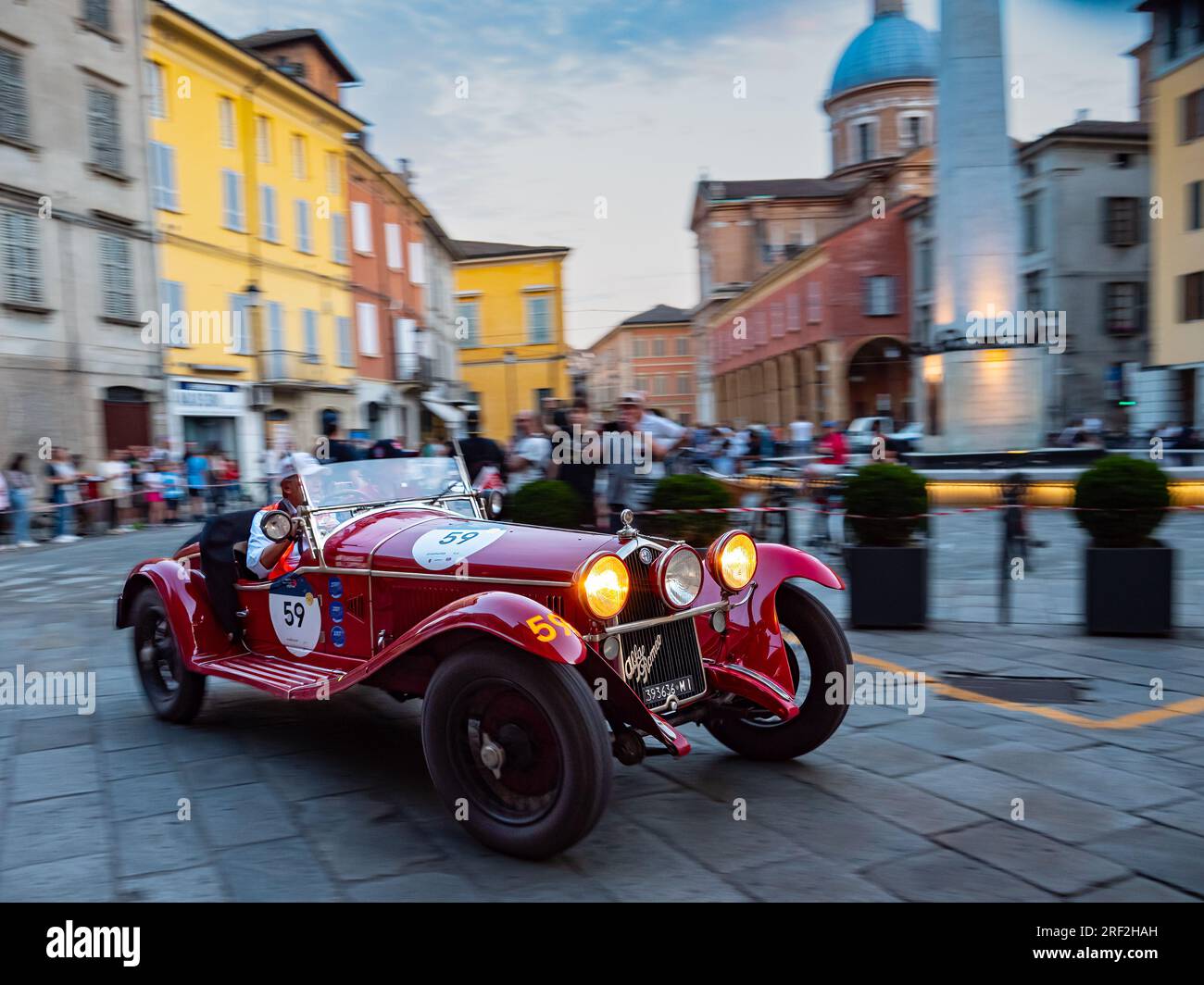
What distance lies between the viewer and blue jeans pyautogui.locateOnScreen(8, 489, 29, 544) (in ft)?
53.5

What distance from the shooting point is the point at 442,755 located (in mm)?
3846

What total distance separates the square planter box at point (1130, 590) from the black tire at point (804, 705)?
12.0 feet

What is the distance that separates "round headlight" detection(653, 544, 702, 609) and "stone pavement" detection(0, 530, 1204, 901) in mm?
862

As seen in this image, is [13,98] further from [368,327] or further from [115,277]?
[368,327]

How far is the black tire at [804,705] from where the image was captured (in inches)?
179

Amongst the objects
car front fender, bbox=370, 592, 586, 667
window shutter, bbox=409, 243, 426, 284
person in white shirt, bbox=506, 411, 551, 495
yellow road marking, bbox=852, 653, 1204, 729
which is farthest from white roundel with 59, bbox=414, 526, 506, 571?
window shutter, bbox=409, 243, 426, 284

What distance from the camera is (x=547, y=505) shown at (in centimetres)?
832

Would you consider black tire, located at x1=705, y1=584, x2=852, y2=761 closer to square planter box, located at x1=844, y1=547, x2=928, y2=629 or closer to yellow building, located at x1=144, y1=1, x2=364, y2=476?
square planter box, located at x1=844, y1=547, x2=928, y2=629

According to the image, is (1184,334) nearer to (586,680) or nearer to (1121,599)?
(1121,599)

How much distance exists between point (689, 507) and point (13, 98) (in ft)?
57.1

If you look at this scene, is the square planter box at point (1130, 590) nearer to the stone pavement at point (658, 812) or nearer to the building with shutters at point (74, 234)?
the stone pavement at point (658, 812)

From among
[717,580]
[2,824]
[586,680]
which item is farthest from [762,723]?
[2,824]

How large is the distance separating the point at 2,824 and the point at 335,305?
27939mm

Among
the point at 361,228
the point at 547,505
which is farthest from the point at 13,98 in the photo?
the point at 547,505
